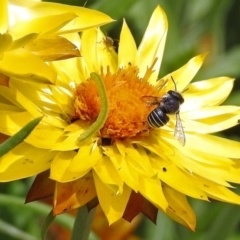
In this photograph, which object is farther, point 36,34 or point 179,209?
point 179,209

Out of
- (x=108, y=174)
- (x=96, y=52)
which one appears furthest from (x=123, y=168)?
(x=96, y=52)

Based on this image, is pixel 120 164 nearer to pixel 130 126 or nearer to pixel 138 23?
pixel 130 126

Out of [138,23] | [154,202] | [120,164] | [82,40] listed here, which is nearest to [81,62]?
[82,40]

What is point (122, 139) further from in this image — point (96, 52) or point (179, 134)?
point (96, 52)

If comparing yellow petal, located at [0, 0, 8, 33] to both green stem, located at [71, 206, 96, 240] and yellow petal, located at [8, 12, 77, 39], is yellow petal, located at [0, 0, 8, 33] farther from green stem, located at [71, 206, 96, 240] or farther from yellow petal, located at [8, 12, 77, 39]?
green stem, located at [71, 206, 96, 240]

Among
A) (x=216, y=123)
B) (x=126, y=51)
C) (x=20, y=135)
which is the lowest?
(x=216, y=123)

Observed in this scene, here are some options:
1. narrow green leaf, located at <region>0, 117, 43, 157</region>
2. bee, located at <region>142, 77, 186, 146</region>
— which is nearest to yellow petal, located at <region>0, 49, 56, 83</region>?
narrow green leaf, located at <region>0, 117, 43, 157</region>
